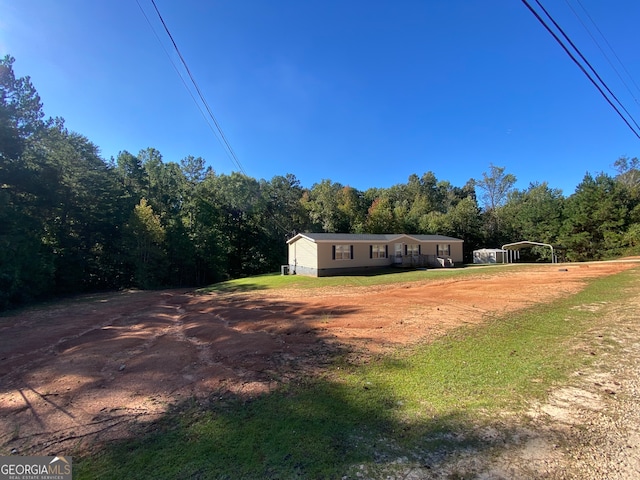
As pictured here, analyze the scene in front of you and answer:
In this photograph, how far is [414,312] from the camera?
→ 9477 mm

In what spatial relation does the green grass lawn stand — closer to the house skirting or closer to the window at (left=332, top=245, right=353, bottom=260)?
the house skirting

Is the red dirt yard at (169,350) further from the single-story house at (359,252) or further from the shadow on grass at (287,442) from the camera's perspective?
the single-story house at (359,252)

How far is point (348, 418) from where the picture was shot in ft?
11.6

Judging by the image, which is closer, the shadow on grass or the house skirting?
the shadow on grass

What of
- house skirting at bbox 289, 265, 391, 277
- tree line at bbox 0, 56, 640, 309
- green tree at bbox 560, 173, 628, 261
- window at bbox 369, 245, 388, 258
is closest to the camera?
tree line at bbox 0, 56, 640, 309

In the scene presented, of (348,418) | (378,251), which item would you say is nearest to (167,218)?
(378,251)

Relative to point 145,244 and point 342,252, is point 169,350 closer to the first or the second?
point 342,252

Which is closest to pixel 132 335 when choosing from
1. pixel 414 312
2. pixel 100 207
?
pixel 414 312

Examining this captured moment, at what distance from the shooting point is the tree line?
18.9m

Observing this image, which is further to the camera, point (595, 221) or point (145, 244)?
point (595, 221)

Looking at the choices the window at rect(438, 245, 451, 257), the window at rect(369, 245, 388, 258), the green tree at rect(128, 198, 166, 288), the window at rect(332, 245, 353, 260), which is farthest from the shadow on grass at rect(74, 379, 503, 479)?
the window at rect(438, 245, 451, 257)

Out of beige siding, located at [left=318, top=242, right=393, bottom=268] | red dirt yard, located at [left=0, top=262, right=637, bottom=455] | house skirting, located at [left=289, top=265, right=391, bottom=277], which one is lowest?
red dirt yard, located at [left=0, top=262, right=637, bottom=455]

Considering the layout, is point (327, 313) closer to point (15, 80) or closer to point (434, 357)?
point (434, 357)

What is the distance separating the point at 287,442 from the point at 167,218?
3195 centimetres
